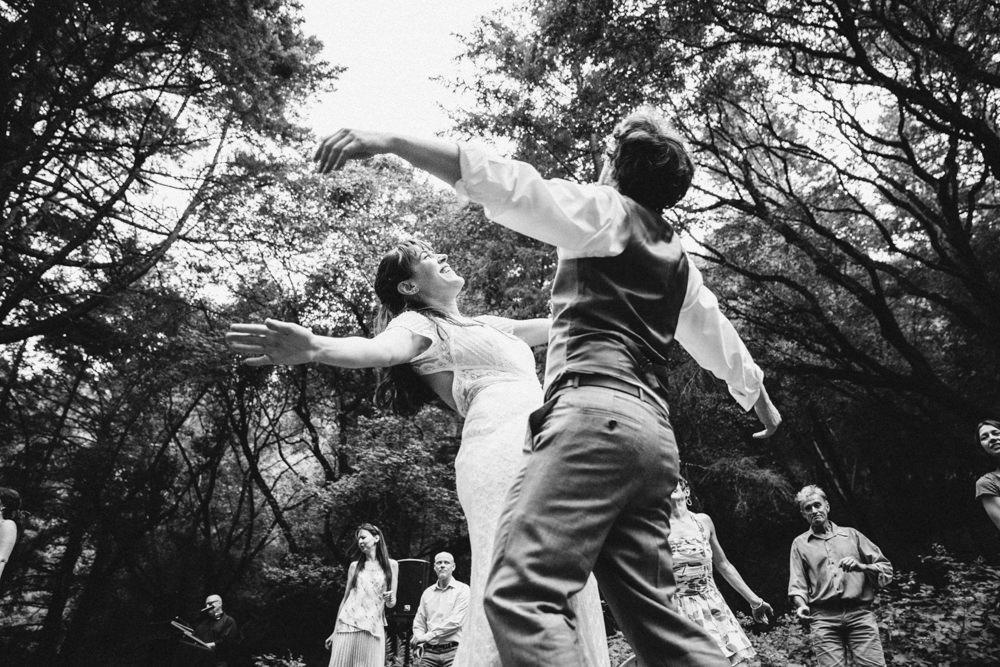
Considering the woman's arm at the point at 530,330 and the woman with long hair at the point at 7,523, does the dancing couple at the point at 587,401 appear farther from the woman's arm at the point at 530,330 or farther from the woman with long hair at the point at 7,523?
the woman with long hair at the point at 7,523

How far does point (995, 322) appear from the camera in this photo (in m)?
9.16

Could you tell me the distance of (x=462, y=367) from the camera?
239cm

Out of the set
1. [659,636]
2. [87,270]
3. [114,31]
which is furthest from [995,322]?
[87,270]

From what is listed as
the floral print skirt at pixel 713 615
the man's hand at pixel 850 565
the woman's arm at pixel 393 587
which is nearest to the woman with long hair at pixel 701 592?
the floral print skirt at pixel 713 615

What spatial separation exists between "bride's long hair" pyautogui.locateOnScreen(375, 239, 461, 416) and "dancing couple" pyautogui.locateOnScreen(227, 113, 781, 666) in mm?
433

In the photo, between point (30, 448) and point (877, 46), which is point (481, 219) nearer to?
point (877, 46)

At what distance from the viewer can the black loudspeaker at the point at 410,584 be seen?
9.25m

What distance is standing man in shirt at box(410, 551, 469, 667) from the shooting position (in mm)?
7109

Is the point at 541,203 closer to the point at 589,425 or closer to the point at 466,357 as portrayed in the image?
the point at 589,425

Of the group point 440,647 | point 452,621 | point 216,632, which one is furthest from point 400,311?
point 216,632

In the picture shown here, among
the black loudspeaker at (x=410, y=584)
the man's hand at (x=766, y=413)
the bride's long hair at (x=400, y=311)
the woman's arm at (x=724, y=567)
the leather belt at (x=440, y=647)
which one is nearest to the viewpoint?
the man's hand at (x=766, y=413)

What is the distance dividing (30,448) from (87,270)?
7.31m

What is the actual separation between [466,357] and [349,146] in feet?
3.63

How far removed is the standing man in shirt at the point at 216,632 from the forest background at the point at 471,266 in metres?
3.44
